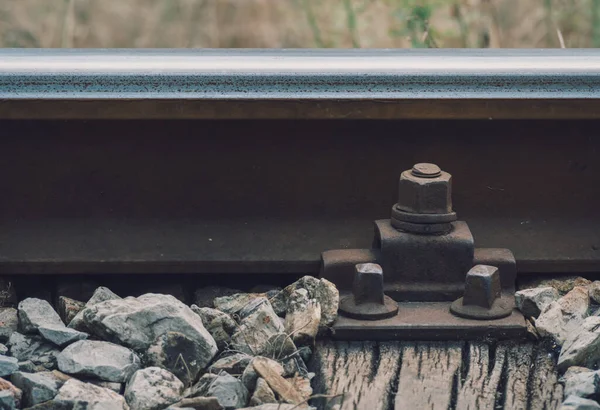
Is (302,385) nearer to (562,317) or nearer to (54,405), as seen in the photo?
(54,405)

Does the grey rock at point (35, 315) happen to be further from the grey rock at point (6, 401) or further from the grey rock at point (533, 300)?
the grey rock at point (533, 300)

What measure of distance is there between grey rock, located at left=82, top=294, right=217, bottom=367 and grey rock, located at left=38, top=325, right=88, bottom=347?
49 mm

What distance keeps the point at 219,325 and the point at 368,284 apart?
414mm

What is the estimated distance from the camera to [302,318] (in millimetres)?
2646

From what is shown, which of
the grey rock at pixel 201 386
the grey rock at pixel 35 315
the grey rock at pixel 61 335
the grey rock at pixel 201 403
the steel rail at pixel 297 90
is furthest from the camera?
the steel rail at pixel 297 90

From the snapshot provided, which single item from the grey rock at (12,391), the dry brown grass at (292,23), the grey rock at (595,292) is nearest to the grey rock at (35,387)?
the grey rock at (12,391)

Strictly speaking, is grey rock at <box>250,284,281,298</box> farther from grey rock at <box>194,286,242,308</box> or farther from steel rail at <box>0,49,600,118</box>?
steel rail at <box>0,49,600,118</box>

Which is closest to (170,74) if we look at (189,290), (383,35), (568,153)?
(189,290)

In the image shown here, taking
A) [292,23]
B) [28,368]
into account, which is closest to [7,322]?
[28,368]

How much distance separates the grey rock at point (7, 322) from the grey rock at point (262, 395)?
80cm

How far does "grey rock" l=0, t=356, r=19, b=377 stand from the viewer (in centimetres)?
241

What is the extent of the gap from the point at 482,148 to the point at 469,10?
247 cm

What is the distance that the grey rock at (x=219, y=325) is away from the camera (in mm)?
2643

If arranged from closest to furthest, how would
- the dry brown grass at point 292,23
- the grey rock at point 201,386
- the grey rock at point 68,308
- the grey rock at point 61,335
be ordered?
the grey rock at point 201,386 → the grey rock at point 61,335 → the grey rock at point 68,308 → the dry brown grass at point 292,23
